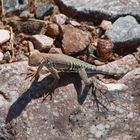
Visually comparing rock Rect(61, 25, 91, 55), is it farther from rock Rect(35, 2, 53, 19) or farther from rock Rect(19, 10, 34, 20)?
rock Rect(19, 10, 34, 20)

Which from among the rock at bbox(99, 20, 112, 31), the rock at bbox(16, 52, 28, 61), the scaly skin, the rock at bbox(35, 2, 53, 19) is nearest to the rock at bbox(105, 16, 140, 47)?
the rock at bbox(99, 20, 112, 31)

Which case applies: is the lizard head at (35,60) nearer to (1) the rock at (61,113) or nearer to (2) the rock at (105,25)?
(1) the rock at (61,113)

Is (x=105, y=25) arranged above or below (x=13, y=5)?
below

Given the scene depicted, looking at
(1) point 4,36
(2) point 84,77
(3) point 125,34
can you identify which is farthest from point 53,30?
(2) point 84,77

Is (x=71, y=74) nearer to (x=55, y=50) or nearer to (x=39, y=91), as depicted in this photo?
(x=39, y=91)

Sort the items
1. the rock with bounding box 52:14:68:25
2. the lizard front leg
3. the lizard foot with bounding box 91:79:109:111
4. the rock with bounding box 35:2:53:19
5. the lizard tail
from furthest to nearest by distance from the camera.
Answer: the rock with bounding box 35:2:53:19, the rock with bounding box 52:14:68:25, the lizard tail, the lizard front leg, the lizard foot with bounding box 91:79:109:111

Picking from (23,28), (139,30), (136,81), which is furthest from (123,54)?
(23,28)

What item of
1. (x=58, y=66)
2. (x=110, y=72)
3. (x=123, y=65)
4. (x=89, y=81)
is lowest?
(x=123, y=65)
